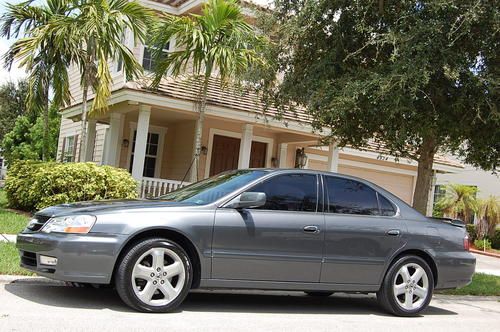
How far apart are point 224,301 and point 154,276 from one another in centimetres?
147

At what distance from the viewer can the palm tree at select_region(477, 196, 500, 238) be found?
70.0 feet

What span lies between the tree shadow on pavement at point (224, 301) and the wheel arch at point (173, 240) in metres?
0.47

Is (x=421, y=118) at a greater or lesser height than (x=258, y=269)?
greater

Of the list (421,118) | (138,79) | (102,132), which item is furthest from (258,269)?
(102,132)

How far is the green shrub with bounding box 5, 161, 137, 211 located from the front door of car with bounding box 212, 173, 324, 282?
6.64m

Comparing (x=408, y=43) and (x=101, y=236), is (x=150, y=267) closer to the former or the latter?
(x=101, y=236)

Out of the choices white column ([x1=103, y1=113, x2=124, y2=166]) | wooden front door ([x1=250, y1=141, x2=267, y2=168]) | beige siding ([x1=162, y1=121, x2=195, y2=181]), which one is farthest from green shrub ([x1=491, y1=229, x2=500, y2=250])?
white column ([x1=103, y1=113, x2=124, y2=166])

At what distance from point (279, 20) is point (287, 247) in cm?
643

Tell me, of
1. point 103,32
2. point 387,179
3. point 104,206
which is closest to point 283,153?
point 387,179

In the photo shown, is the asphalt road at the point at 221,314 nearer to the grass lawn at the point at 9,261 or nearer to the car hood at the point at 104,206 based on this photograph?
the grass lawn at the point at 9,261

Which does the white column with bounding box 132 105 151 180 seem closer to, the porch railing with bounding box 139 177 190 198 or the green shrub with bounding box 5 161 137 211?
the porch railing with bounding box 139 177 190 198

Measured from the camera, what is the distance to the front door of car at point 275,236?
20.1 feet

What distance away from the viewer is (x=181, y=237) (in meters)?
6.05

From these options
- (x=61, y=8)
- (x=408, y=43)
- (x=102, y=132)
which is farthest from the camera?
(x=102, y=132)
